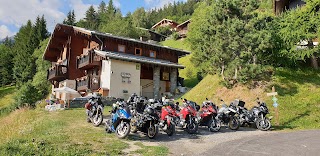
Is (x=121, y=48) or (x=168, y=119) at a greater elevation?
(x=121, y=48)

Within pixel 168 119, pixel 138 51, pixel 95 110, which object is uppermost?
pixel 138 51

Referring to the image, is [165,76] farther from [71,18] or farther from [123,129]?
[71,18]

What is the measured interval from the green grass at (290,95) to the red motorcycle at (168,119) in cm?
620

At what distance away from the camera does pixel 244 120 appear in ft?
46.9

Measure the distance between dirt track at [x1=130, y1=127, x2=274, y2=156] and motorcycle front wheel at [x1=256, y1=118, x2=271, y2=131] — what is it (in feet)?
1.41

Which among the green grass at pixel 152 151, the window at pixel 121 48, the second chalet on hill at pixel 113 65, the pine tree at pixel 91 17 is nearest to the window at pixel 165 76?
the second chalet on hill at pixel 113 65

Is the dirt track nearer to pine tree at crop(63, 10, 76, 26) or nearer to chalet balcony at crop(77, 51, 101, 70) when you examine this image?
chalet balcony at crop(77, 51, 101, 70)

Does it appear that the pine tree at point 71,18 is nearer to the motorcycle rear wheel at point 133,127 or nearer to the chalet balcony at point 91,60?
the chalet balcony at point 91,60

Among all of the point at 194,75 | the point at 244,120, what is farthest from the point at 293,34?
the point at 194,75

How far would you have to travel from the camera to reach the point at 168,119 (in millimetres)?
11281

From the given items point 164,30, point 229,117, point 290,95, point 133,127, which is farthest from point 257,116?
point 164,30

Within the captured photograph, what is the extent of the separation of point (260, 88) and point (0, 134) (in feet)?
50.2

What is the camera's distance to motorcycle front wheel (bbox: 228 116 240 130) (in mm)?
13726

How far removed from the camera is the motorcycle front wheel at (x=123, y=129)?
9.85 metres
